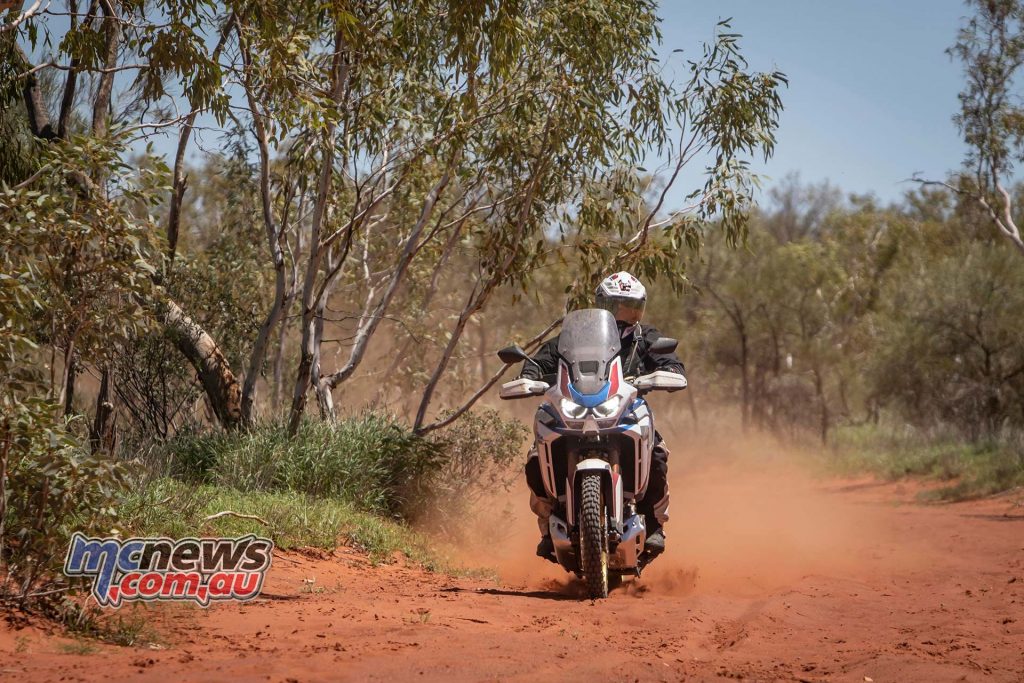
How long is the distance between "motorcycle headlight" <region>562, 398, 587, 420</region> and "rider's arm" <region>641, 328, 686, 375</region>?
0.96m

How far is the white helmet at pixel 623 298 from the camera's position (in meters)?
8.34

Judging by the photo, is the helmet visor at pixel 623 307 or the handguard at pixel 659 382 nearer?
the handguard at pixel 659 382

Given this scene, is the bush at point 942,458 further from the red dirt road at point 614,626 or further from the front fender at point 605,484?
the front fender at point 605,484

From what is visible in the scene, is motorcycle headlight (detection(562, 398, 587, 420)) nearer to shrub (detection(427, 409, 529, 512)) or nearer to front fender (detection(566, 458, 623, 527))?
front fender (detection(566, 458, 623, 527))

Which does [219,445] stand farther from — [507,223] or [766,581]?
[766,581]

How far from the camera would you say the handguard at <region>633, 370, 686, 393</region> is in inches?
Answer: 308

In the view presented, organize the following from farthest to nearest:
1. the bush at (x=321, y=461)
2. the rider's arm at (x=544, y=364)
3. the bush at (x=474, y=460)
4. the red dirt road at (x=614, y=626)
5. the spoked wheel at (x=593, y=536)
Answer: the bush at (x=474, y=460) → the bush at (x=321, y=461) → the rider's arm at (x=544, y=364) → the spoked wheel at (x=593, y=536) → the red dirt road at (x=614, y=626)

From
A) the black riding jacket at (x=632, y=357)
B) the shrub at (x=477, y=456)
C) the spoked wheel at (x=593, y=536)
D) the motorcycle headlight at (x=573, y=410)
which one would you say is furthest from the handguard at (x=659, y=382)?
the shrub at (x=477, y=456)

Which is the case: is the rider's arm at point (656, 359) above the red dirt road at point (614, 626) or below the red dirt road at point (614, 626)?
above

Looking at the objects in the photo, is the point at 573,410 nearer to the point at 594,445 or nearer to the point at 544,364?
the point at 594,445

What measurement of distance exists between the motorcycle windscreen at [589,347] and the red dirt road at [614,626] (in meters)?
1.50

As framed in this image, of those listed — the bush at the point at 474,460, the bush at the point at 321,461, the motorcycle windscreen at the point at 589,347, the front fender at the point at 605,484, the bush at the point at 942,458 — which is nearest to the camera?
the front fender at the point at 605,484

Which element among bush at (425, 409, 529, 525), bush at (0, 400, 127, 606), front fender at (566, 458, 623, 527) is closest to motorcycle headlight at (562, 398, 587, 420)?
front fender at (566, 458, 623, 527)

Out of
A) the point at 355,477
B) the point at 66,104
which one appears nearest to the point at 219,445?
the point at 355,477
